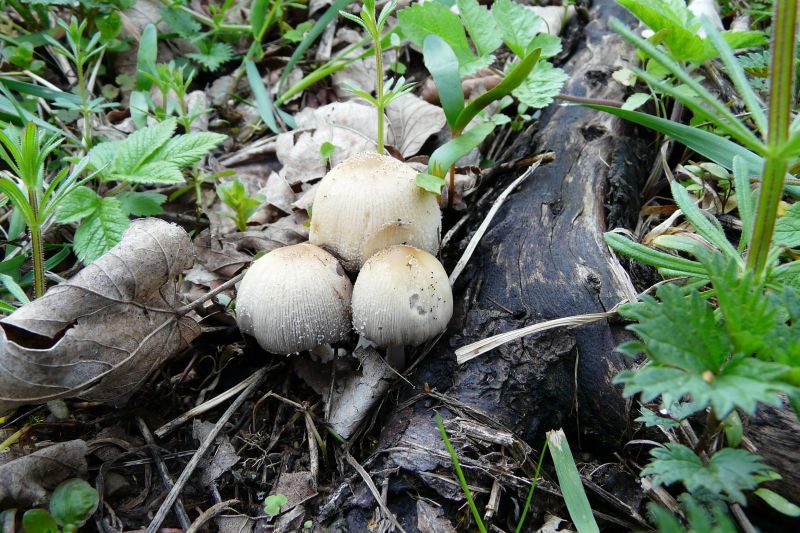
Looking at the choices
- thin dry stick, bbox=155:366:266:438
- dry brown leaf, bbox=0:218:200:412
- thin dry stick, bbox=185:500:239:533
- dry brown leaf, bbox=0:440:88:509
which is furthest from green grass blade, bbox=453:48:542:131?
dry brown leaf, bbox=0:440:88:509

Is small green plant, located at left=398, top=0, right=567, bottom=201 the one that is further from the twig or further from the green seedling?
the twig

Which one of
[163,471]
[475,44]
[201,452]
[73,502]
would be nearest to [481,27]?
[475,44]

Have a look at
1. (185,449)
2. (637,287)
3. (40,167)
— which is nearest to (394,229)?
(637,287)

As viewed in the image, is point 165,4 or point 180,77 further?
point 165,4

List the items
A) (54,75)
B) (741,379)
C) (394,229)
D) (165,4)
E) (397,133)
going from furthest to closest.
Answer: (165,4) < (54,75) < (397,133) < (394,229) < (741,379)

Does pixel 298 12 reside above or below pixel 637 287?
above

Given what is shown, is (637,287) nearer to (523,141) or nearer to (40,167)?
(523,141)

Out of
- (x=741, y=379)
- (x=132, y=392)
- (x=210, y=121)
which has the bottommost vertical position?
(x=132, y=392)
